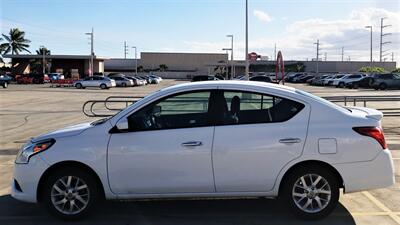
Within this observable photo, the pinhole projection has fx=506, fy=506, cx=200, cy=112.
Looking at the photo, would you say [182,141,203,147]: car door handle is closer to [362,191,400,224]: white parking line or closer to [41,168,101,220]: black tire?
[41,168,101,220]: black tire

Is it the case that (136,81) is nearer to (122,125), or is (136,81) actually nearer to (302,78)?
(302,78)

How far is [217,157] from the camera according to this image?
568 cm

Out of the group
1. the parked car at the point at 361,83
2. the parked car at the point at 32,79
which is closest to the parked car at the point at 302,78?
the parked car at the point at 361,83

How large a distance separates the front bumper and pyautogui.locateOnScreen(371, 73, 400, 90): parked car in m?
49.2

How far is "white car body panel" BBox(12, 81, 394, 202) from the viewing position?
5684 millimetres

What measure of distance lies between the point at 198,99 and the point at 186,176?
105 cm

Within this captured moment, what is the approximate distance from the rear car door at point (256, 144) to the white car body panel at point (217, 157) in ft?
0.04

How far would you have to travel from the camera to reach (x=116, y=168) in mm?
5742

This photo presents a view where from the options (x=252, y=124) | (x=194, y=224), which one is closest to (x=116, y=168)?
(x=194, y=224)

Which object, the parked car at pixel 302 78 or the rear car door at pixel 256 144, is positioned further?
the parked car at pixel 302 78

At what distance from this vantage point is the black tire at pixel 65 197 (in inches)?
228

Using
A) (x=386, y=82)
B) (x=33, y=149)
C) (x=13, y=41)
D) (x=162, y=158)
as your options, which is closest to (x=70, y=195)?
(x=33, y=149)

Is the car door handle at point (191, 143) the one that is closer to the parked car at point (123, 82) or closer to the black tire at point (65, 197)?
→ the black tire at point (65, 197)

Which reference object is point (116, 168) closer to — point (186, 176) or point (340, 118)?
point (186, 176)
